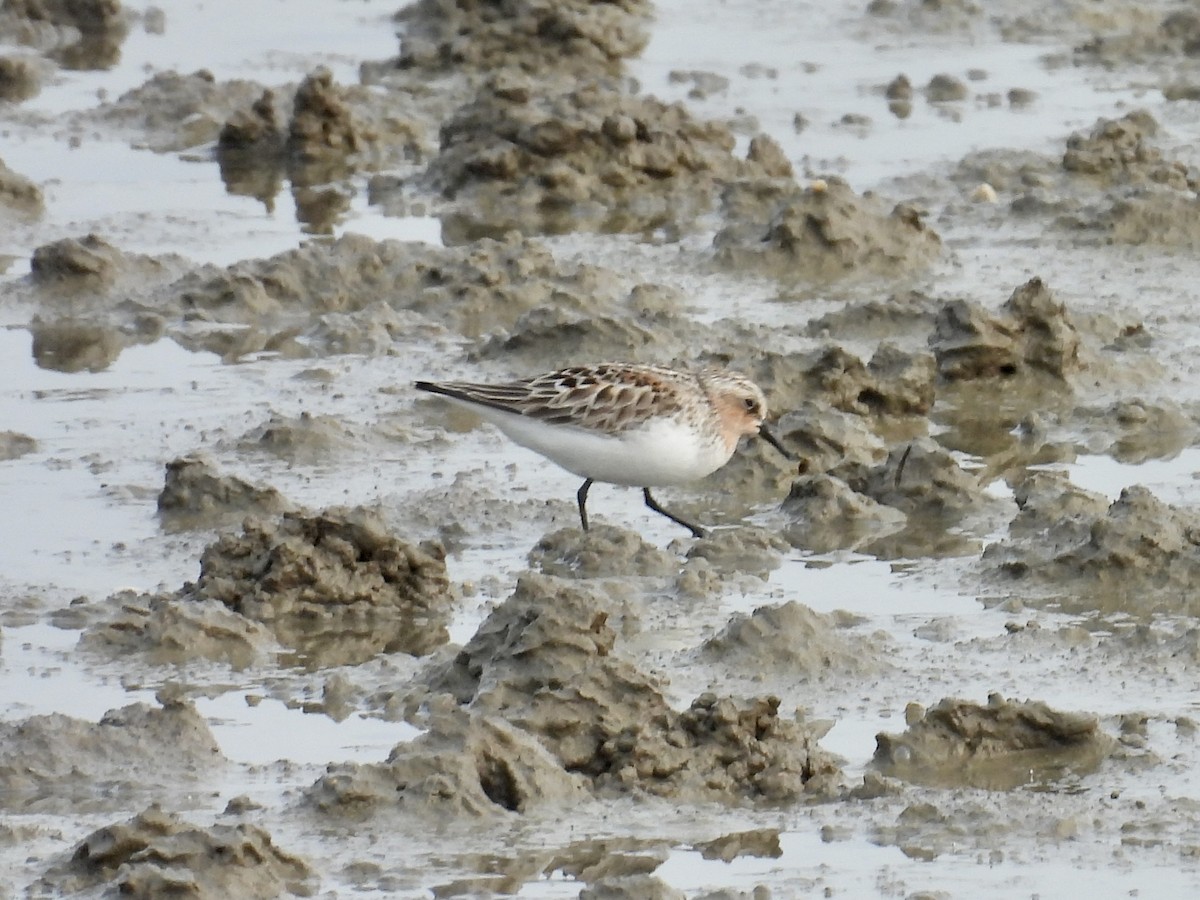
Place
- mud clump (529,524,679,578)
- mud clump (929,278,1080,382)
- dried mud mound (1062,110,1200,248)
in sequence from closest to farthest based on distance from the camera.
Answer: mud clump (529,524,679,578), mud clump (929,278,1080,382), dried mud mound (1062,110,1200,248)

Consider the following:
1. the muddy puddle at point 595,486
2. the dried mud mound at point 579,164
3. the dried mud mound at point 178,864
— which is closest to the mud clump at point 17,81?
the muddy puddle at point 595,486

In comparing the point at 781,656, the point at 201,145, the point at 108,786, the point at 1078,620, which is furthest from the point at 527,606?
the point at 201,145

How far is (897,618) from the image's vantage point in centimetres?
865

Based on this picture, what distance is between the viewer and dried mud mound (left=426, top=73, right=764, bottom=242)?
1492 centimetres

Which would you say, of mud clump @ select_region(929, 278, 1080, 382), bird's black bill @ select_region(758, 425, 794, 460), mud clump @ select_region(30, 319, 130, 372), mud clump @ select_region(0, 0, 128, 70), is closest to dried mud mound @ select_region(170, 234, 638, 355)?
mud clump @ select_region(30, 319, 130, 372)

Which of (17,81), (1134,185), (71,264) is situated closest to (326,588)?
(71,264)

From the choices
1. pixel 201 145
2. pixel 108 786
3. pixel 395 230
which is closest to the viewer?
pixel 108 786

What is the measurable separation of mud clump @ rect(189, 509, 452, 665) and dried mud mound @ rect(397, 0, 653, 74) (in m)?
9.70

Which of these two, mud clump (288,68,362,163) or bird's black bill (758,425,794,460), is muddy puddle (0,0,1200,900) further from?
bird's black bill (758,425,794,460)

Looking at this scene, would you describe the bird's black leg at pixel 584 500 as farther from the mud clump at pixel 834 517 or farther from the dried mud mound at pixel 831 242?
the dried mud mound at pixel 831 242

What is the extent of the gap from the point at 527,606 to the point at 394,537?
1.25 meters

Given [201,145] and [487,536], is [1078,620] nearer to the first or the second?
[487,536]

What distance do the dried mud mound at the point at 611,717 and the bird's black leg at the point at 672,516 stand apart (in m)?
1.87

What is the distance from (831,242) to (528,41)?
5436 mm
